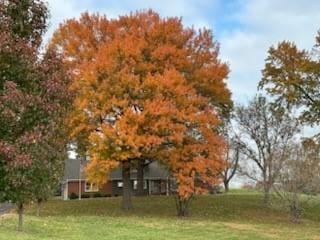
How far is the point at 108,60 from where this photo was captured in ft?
104

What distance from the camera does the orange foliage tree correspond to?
101 ft

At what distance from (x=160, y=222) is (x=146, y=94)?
7969mm

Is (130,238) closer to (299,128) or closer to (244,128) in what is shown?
(299,128)

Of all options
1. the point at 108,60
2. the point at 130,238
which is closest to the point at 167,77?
the point at 108,60

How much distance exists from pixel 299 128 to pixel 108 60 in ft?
57.4

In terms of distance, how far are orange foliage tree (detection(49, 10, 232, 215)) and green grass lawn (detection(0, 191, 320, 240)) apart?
3.01 m

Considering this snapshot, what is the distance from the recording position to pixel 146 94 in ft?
103

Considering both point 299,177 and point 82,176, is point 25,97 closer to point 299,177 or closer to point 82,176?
point 299,177

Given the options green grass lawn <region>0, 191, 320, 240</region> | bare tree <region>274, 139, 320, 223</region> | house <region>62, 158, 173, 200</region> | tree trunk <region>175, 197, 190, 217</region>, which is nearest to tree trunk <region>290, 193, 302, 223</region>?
bare tree <region>274, 139, 320, 223</region>

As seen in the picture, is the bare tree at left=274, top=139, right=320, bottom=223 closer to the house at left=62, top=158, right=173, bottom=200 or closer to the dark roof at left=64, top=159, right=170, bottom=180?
the house at left=62, top=158, right=173, bottom=200

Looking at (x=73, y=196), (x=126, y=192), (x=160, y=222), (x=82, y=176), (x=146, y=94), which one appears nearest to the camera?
(x=160, y=222)

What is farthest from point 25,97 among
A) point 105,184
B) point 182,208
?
point 105,184

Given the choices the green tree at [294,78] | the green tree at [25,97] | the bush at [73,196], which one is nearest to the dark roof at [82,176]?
the bush at [73,196]

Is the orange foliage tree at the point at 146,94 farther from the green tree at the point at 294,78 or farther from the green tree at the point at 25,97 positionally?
the green tree at the point at 25,97
